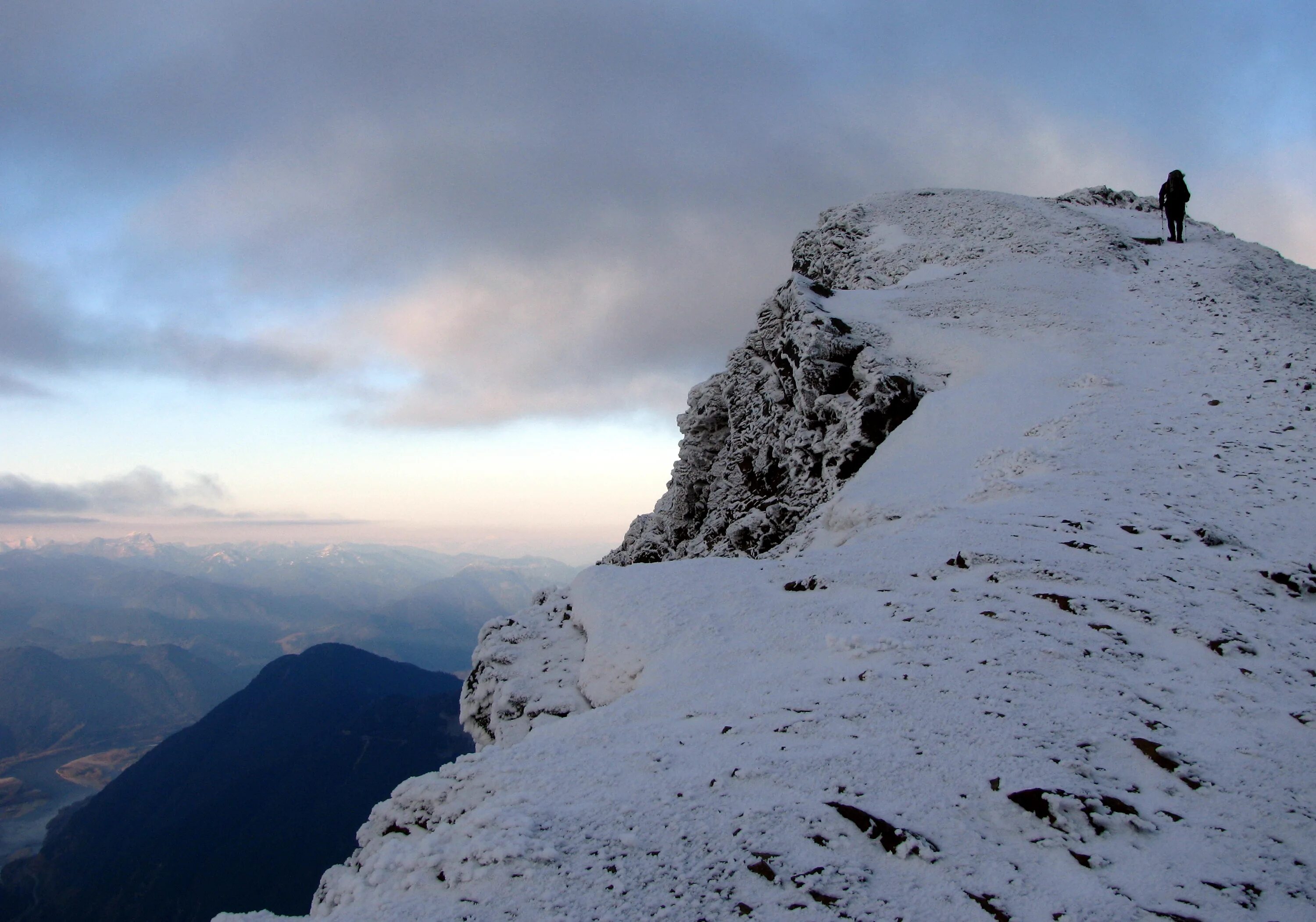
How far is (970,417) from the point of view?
2562 cm

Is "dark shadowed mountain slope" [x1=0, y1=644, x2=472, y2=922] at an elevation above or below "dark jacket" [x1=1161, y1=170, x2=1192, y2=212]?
below

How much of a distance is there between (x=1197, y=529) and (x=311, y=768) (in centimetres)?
15834

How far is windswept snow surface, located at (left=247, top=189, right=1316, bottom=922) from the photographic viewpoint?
258 inches

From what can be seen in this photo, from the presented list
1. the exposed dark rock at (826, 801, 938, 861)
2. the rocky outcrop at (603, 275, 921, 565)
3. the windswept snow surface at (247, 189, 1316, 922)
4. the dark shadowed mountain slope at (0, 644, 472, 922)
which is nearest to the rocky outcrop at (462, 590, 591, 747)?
the windswept snow surface at (247, 189, 1316, 922)

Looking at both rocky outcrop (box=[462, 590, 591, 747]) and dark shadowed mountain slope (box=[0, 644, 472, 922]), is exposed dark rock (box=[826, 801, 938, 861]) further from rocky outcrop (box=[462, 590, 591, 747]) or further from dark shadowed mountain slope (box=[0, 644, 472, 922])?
dark shadowed mountain slope (box=[0, 644, 472, 922])

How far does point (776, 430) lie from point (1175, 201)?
31.6m

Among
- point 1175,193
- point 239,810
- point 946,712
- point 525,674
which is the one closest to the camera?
point 946,712

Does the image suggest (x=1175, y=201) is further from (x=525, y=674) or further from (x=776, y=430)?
(x=525, y=674)

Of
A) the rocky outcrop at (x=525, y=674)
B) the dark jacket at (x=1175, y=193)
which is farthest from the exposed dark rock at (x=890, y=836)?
the dark jacket at (x=1175, y=193)

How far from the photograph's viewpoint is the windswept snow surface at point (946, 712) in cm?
656

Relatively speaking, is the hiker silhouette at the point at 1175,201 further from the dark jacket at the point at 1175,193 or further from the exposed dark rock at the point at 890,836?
the exposed dark rock at the point at 890,836

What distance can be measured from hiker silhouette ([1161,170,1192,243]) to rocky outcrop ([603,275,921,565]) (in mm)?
22738

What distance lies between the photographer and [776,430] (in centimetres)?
3303

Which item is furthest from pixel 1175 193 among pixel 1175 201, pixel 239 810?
pixel 239 810
